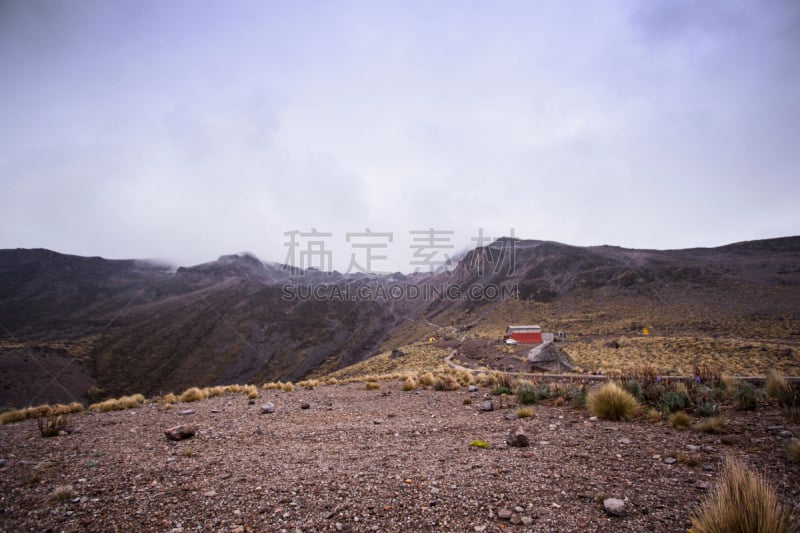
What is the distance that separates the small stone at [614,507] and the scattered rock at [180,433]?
782cm

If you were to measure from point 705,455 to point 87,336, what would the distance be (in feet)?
355

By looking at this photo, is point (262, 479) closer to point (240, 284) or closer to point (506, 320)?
point (506, 320)

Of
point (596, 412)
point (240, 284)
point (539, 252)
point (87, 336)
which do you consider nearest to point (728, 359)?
point (596, 412)

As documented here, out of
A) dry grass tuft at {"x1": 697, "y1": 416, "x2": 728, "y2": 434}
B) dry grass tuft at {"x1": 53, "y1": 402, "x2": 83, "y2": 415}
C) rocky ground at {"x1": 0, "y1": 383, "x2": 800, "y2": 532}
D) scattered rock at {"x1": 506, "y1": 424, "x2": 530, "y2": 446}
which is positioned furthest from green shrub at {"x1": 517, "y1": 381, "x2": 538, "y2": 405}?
dry grass tuft at {"x1": 53, "y1": 402, "x2": 83, "y2": 415}

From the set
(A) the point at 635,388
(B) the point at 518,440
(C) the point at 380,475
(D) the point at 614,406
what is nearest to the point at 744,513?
(B) the point at 518,440

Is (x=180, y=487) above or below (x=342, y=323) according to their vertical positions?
above

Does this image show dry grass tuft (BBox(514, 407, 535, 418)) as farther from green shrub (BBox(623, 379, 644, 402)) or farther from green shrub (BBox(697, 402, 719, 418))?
green shrub (BBox(697, 402, 719, 418))

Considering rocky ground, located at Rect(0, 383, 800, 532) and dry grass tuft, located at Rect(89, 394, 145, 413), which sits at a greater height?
rocky ground, located at Rect(0, 383, 800, 532)

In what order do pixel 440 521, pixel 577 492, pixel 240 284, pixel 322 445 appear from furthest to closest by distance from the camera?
pixel 240 284
pixel 322 445
pixel 577 492
pixel 440 521

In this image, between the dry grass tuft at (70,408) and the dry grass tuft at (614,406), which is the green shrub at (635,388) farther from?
the dry grass tuft at (70,408)

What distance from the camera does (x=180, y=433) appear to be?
7.05 meters

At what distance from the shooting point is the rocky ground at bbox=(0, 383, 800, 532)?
12.0ft

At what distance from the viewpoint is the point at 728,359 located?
26.4 m

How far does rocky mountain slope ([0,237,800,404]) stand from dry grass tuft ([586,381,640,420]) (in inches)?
1576
